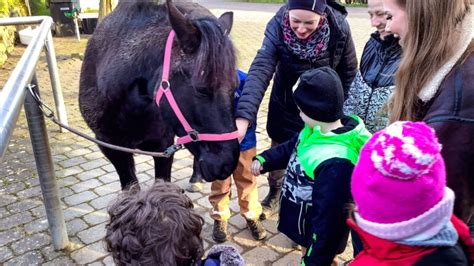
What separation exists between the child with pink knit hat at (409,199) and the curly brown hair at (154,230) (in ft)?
2.03

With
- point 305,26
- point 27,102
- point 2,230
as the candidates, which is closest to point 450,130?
point 305,26

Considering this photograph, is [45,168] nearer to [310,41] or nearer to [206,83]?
→ [206,83]

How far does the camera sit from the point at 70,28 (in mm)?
11273

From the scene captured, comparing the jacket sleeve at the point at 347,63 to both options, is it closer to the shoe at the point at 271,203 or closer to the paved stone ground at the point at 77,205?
the paved stone ground at the point at 77,205

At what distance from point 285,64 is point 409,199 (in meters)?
1.73

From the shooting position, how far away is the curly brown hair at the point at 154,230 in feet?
4.76

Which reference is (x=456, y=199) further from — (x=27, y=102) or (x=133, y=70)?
(x=27, y=102)

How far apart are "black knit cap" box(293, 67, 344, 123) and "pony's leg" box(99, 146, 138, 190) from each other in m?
1.72

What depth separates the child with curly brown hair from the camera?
1.45 metres

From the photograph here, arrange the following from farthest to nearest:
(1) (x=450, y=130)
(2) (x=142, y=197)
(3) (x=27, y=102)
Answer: (3) (x=27, y=102)
(2) (x=142, y=197)
(1) (x=450, y=130)

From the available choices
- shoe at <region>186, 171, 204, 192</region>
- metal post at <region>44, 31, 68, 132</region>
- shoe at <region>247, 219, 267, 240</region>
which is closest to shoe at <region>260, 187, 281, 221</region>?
shoe at <region>247, 219, 267, 240</region>

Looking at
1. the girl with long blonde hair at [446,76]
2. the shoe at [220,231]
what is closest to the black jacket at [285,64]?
the shoe at [220,231]

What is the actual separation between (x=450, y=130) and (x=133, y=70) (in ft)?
5.86

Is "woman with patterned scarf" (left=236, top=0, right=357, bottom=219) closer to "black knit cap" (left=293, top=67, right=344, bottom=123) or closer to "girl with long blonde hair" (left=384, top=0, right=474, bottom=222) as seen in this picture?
"black knit cap" (left=293, top=67, right=344, bottom=123)
